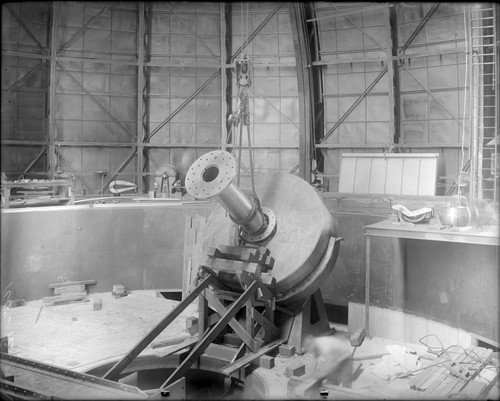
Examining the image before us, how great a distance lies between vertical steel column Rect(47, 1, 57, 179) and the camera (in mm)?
14305

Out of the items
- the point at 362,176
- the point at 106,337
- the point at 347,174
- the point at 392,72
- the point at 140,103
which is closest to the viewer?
the point at 106,337

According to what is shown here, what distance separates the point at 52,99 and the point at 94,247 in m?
6.75

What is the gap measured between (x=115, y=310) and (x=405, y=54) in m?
9.19

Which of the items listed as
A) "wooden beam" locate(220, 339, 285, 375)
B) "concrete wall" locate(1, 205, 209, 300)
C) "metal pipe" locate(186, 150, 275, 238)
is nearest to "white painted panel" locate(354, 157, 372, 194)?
"concrete wall" locate(1, 205, 209, 300)

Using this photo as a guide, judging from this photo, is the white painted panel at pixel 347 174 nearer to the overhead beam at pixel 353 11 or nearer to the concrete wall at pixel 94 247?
the overhead beam at pixel 353 11

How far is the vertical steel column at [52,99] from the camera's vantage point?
14.3m

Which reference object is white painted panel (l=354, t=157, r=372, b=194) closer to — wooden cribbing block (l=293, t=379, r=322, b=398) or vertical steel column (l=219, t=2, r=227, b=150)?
vertical steel column (l=219, t=2, r=227, b=150)

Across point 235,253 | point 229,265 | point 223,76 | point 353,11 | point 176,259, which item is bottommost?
point 176,259

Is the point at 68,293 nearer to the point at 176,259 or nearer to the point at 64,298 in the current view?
the point at 64,298

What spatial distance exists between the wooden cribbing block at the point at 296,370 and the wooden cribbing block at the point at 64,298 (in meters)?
4.69

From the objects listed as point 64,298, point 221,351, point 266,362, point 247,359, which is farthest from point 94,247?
point 266,362

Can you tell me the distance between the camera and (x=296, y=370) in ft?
18.8

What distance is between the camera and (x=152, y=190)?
50.0 feet

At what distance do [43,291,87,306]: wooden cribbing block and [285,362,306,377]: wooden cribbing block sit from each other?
4.69 m
